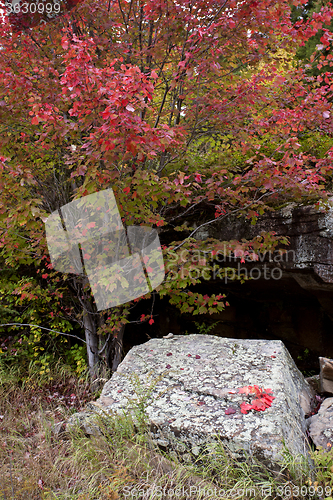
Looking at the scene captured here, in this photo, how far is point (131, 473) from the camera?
2.20m

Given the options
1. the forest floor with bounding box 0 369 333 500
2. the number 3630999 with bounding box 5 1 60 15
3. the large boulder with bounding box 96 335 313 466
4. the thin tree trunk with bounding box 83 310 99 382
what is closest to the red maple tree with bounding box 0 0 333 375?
the number 3630999 with bounding box 5 1 60 15

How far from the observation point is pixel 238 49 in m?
3.66

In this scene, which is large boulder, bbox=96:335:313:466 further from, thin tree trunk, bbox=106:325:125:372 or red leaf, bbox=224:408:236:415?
thin tree trunk, bbox=106:325:125:372

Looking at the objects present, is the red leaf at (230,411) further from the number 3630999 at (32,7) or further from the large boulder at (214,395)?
the number 3630999 at (32,7)

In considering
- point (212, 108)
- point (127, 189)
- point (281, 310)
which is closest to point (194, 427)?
point (127, 189)

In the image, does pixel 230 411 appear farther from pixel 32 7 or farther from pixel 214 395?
pixel 32 7

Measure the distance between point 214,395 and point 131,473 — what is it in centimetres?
83

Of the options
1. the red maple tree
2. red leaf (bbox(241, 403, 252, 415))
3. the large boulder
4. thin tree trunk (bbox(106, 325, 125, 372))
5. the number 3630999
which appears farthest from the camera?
thin tree trunk (bbox(106, 325, 125, 372))

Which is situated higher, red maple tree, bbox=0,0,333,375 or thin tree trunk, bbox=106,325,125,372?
red maple tree, bbox=0,0,333,375

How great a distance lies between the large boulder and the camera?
7.20ft

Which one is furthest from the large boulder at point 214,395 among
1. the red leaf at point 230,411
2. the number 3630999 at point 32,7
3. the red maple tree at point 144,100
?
the number 3630999 at point 32,7

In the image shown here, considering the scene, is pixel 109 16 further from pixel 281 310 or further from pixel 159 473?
pixel 281 310

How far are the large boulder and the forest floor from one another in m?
0.10

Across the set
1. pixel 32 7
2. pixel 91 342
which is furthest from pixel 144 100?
pixel 91 342
